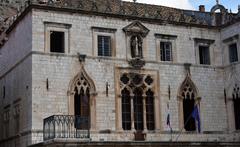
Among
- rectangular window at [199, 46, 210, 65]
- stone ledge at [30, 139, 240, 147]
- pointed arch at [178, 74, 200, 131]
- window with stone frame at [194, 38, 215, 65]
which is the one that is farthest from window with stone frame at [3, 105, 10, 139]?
rectangular window at [199, 46, 210, 65]

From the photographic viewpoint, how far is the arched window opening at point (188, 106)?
26844mm

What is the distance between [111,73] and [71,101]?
2624 mm

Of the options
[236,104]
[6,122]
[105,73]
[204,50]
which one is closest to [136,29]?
[105,73]

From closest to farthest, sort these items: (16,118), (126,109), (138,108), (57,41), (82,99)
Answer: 1. (82,99)
2. (57,41)
3. (126,109)
4. (16,118)
5. (138,108)

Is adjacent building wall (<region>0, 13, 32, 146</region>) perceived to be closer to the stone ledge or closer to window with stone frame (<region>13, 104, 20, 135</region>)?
window with stone frame (<region>13, 104, 20, 135</region>)

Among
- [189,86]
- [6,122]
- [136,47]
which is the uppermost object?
[136,47]

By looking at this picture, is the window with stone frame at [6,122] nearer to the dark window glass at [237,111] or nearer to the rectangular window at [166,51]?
the rectangular window at [166,51]

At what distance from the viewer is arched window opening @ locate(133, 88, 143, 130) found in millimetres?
25625

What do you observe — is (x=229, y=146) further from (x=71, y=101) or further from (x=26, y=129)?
(x=26, y=129)

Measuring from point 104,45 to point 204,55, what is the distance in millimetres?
6185

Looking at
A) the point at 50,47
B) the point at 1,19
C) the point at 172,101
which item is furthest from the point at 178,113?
the point at 1,19

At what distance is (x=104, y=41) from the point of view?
25.7 metres

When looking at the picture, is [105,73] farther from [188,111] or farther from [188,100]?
[188,111]

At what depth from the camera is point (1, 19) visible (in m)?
36.5
